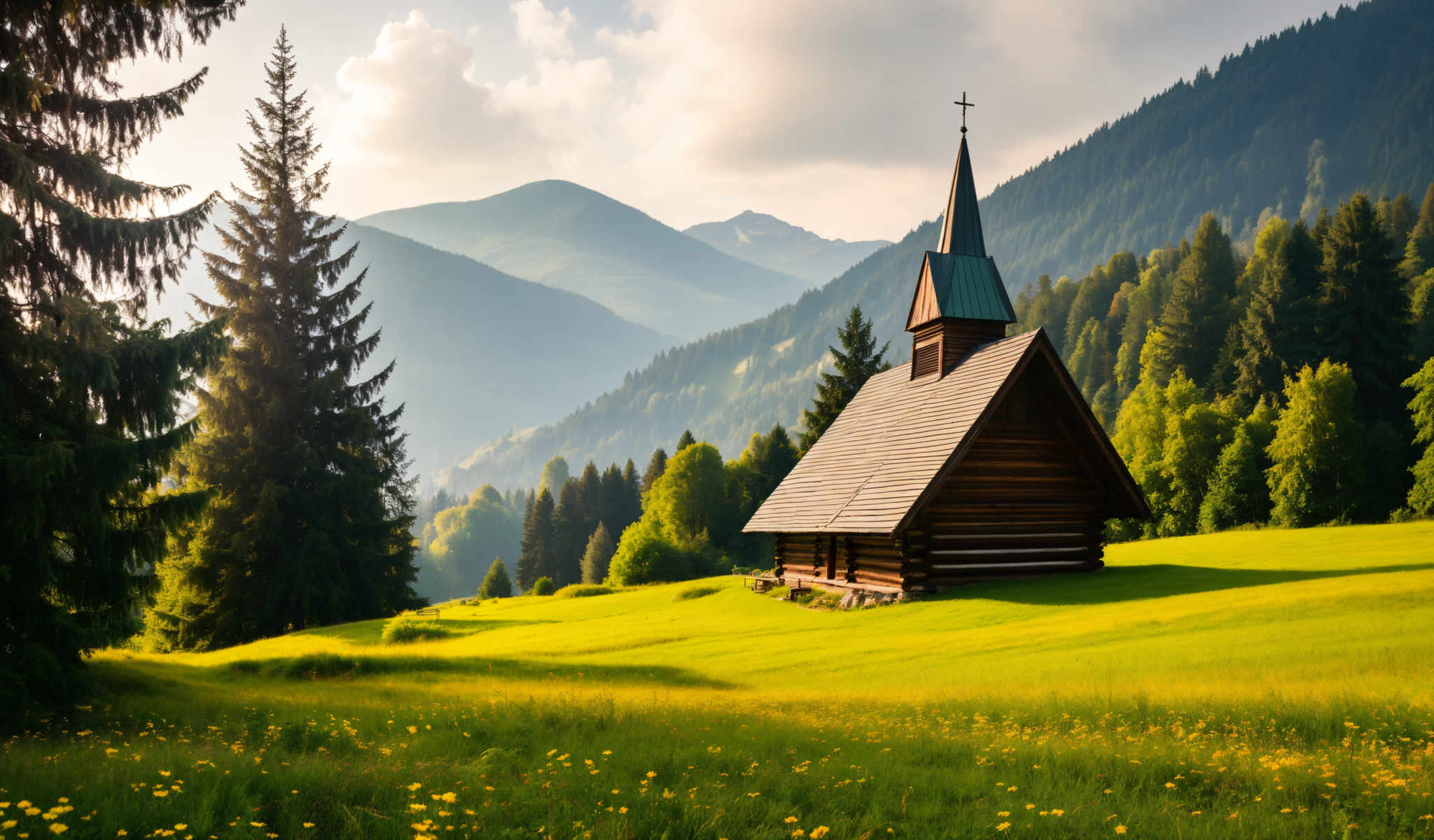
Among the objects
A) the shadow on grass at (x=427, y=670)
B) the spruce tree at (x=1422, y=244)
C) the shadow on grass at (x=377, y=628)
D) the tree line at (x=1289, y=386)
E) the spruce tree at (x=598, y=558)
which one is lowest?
the spruce tree at (x=598, y=558)

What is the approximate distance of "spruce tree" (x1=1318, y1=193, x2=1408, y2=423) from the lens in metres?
51.6

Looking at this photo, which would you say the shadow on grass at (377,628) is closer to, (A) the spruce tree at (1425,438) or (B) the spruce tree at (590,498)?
(A) the spruce tree at (1425,438)

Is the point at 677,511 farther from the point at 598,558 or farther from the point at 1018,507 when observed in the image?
the point at 1018,507

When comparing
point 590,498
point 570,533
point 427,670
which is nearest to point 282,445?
point 427,670

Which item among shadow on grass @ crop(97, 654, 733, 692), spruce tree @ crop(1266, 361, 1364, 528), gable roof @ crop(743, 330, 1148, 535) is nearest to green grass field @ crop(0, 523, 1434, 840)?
shadow on grass @ crop(97, 654, 733, 692)

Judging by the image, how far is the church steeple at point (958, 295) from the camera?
31234 mm

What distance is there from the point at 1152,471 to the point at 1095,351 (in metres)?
53.8

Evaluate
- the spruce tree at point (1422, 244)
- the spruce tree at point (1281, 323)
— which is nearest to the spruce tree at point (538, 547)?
the spruce tree at point (1281, 323)

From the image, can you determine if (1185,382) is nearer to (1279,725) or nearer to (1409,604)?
(1409,604)

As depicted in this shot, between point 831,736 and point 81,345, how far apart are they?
12404 mm

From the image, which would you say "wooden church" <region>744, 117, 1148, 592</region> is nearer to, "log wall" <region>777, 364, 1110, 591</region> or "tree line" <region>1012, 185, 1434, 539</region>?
"log wall" <region>777, 364, 1110, 591</region>

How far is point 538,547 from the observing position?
98125 millimetres

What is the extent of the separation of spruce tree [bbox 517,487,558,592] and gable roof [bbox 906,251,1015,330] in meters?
72.8

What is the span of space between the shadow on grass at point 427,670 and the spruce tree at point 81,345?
4.52 m
